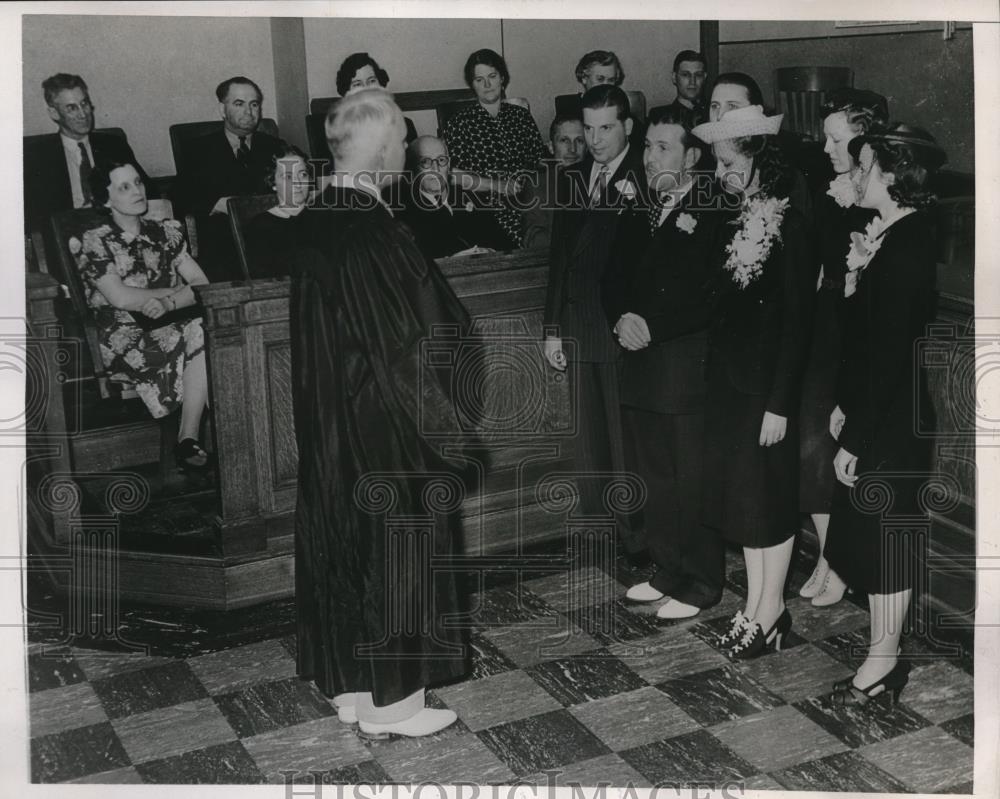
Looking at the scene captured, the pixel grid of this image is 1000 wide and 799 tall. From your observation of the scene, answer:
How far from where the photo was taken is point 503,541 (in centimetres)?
506

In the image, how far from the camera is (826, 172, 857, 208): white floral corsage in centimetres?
449

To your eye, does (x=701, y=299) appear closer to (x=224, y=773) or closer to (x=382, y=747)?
(x=382, y=747)

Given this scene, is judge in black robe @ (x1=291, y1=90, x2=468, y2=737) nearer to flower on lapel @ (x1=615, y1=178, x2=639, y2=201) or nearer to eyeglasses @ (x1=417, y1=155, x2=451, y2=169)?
eyeglasses @ (x1=417, y1=155, x2=451, y2=169)

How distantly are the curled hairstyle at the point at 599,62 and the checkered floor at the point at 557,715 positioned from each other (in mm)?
1816

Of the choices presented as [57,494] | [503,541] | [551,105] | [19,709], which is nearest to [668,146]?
[551,105]

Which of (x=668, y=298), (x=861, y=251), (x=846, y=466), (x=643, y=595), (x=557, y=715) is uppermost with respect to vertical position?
(x=861, y=251)

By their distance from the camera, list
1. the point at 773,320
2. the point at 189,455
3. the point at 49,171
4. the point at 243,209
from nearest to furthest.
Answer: the point at 49,171 < the point at 773,320 < the point at 243,209 < the point at 189,455

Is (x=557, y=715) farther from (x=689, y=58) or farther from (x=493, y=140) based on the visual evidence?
(x=689, y=58)

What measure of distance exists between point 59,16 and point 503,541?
227 centimetres

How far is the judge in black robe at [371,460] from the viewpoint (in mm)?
4219

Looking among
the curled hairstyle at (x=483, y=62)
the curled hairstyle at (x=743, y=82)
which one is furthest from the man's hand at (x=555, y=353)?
the curled hairstyle at (x=743, y=82)

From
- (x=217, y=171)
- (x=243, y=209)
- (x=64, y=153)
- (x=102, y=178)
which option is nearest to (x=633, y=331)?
(x=243, y=209)

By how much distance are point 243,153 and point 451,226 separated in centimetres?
72

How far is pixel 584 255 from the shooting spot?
482cm
